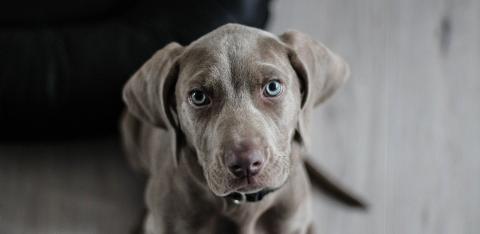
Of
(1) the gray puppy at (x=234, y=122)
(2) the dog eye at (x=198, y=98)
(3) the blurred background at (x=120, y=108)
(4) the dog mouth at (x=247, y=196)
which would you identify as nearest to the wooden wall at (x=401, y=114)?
(3) the blurred background at (x=120, y=108)

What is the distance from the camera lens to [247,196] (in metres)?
1.62

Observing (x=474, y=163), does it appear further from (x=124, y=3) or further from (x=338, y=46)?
(x=124, y=3)

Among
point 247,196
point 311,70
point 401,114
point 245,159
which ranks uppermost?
point 311,70

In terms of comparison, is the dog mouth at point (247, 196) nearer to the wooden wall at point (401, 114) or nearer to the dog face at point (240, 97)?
the dog face at point (240, 97)

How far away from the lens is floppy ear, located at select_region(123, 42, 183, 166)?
1607 millimetres

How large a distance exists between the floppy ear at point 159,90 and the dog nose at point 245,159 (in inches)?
11.3

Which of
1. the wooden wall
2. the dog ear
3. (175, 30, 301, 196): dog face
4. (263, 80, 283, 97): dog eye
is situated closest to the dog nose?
(175, 30, 301, 196): dog face

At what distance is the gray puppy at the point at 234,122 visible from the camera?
1.46m

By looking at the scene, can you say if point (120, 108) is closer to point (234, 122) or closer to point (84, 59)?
point (84, 59)

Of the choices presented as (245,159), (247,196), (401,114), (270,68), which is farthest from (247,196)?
(401,114)

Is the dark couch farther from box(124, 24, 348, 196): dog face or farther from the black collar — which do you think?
the black collar

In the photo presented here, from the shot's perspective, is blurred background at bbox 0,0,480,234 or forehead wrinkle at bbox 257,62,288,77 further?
blurred background at bbox 0,0,480,234

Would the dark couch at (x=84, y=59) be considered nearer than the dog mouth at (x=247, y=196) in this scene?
No

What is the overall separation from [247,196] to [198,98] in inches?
11.4
